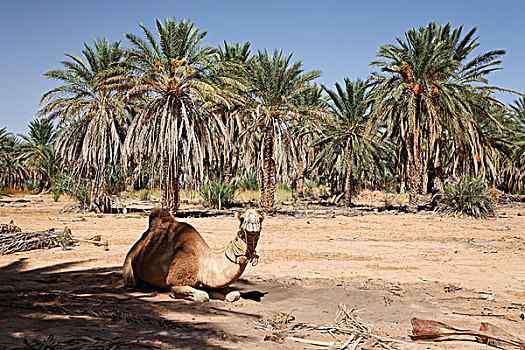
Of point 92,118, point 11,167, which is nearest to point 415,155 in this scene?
point 92,118

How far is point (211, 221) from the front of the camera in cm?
1916

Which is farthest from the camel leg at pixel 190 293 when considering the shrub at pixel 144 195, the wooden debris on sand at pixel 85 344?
the shrub at pixel 144 195

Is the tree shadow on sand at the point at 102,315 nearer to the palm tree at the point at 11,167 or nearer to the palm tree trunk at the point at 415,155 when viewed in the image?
the palm tree trunk at the point at 415,155

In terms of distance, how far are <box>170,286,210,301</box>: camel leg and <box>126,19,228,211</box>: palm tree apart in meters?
14.8

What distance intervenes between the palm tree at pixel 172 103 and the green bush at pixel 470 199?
11.6 m

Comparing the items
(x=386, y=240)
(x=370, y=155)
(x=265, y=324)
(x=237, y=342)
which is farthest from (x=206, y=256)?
(x=370, y=155)

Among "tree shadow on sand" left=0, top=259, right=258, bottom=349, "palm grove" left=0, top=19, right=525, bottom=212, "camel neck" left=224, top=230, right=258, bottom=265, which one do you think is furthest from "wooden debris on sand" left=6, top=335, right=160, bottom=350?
"palm grove" left=0, top=19, right=525, bottom=212

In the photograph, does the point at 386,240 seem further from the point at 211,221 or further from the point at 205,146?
the point at 205,146

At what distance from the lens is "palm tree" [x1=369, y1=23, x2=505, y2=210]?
894 inches

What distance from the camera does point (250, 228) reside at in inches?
207

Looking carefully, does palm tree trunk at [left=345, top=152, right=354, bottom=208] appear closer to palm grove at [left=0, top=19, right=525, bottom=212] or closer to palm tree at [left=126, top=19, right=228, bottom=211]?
palm grove at [left=0, top=19, right=525, bottom=212]

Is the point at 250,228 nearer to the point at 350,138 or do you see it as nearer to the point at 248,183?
the point at 350,138

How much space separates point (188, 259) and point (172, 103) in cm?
1593

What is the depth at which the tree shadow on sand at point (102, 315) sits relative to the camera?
4.06m
